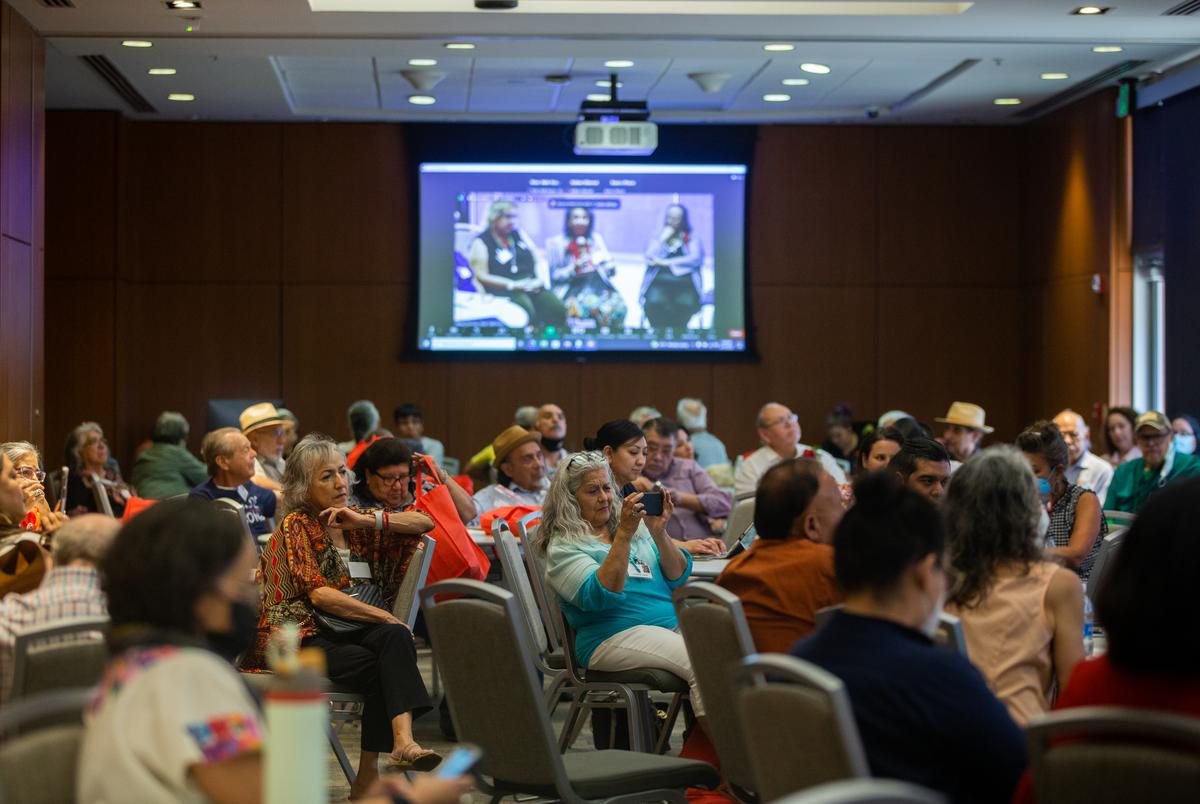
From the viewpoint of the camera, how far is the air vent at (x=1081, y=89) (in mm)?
10055

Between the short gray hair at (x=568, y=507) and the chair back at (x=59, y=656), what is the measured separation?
7.54ft

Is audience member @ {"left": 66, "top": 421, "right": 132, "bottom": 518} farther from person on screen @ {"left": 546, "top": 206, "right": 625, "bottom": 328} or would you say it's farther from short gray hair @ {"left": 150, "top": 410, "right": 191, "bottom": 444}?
person on screen @ {"left": 546, "top": 206, "right": 625, "bottom": 328}

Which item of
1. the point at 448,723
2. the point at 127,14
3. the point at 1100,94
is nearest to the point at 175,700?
the point at 448,723

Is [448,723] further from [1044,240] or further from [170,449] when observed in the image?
[1044,240]

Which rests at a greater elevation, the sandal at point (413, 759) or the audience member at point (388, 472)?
the audience member at point (388, 472)

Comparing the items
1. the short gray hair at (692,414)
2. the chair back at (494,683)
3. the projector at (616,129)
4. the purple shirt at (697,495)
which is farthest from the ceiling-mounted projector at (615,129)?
the chair back at (494,683)

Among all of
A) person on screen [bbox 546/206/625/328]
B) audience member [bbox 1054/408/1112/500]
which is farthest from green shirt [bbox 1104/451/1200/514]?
person on screen [bbox 546/206/625/328]

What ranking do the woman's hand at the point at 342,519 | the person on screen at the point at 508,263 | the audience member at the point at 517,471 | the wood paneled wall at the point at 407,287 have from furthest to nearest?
1. the wood paneled wall at the point at 407,287
2. the person on screen at the point at 508,263
3. the audience member at the point at 517,471
4. the woman's hand at the point at 342,519

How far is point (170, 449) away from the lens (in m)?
9.48

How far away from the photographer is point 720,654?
3.28 metres

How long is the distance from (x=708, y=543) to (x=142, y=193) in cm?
776

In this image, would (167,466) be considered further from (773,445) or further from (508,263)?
(773,445)

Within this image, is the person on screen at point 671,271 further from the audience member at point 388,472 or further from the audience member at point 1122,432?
the audience member at point 388,472

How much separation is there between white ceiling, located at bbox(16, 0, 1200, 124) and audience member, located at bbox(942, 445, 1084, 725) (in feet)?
18.1
